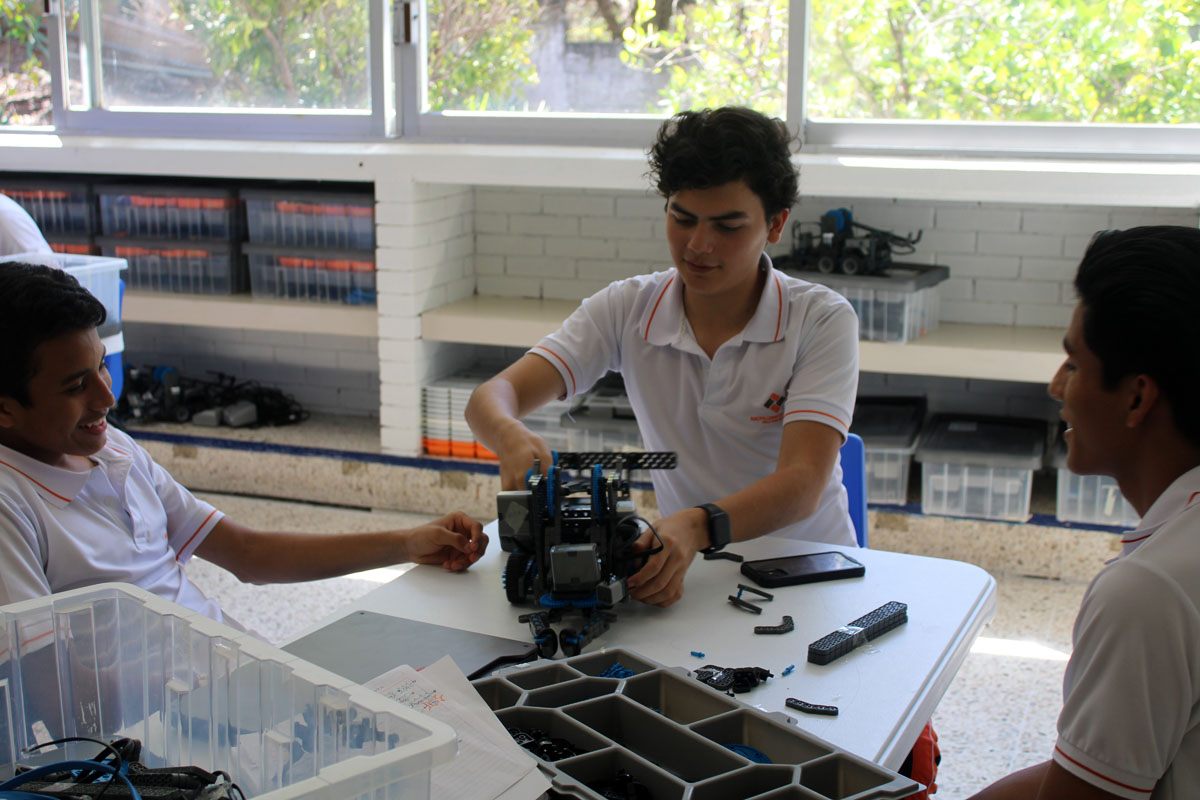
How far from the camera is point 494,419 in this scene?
2008mm

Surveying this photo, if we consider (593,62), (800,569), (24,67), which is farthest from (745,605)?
(24,67)

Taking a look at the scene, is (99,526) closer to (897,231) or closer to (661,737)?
(661,737)

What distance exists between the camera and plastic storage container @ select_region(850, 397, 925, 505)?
357 centimetres

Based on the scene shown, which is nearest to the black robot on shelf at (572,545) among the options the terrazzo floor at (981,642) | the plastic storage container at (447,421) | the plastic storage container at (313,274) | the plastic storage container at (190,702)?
the plastic storage container at (190,702)

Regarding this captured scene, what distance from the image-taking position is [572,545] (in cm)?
158

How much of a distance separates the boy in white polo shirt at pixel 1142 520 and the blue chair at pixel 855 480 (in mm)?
1054

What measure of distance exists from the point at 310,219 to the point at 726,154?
2547mm

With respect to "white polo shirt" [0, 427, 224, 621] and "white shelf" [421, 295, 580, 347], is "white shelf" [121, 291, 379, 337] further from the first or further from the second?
"white polo shirt" [0, 427, 224, 621]

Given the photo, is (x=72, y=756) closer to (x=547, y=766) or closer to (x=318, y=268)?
(x=547, y=766)

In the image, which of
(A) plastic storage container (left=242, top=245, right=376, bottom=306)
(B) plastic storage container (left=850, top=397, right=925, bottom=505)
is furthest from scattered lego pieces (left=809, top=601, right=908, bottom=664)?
(A) plastic storage container (left=242, top=245, right=376, bottom=306)

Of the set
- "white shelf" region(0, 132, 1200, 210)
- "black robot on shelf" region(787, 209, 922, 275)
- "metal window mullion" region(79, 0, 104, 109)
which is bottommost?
"black robot on shelf" region(787, 209, 922, 275)

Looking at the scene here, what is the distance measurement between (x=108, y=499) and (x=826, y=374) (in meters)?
1.18

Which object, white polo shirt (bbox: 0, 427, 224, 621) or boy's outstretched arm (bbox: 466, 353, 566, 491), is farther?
boy's outstretched arm (bbox: 466, 353, 566, 491)

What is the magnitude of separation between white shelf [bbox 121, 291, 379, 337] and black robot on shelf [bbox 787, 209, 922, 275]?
1.50 metres
